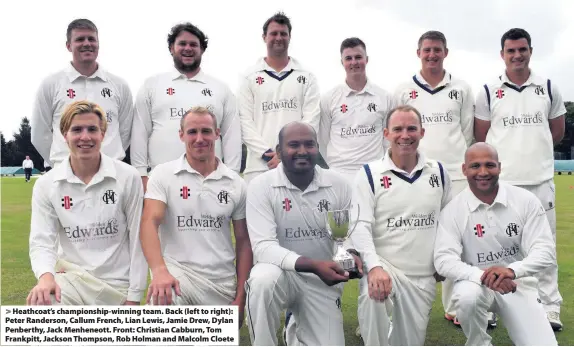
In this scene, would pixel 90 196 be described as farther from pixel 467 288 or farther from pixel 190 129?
pixel 467 288

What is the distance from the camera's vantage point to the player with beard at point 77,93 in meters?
5.42

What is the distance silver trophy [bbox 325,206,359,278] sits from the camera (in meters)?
4.18

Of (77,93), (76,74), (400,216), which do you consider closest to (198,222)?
(400,216)

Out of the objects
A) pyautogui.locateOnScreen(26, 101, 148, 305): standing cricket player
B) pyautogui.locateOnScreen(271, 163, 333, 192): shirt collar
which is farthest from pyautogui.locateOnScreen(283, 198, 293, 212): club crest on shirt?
pyautogui.locateOnScreen(26, 101, 148, 305): standing cricket player

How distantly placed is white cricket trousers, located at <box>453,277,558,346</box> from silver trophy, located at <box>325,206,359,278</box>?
799 mm

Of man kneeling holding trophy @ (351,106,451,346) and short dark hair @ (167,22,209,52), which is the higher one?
short dark hair @ (167,22,209,52)

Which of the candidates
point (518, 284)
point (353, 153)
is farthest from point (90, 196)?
point (518, 284)

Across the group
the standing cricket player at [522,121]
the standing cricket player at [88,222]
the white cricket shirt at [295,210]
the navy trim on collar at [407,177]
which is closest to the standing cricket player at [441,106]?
the standing cricket player at [522,121]

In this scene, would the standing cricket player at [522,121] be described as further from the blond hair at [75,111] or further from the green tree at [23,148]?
the green tree at [23,148]

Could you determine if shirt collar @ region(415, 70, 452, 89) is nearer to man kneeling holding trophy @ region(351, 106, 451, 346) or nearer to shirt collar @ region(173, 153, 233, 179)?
man kneeling holding trophy @ region(351, 106, 451, 346)

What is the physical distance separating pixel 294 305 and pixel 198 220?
1010 mm

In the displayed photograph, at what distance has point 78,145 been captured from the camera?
4215 millimetres

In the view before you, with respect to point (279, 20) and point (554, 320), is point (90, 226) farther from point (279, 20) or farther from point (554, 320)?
point (554, 320)

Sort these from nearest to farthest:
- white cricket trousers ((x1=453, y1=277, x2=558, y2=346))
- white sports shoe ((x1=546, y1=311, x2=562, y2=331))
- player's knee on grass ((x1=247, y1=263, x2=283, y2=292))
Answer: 1. white cricket trousers ((x1=453, y1=277, x2=558, y2=346))
2. player's knee on grass ((x1=247, y1=263, x2=283, y2=292))
3. white sports shoe ((x1=546, y1=311, x2=562, y2=331))
